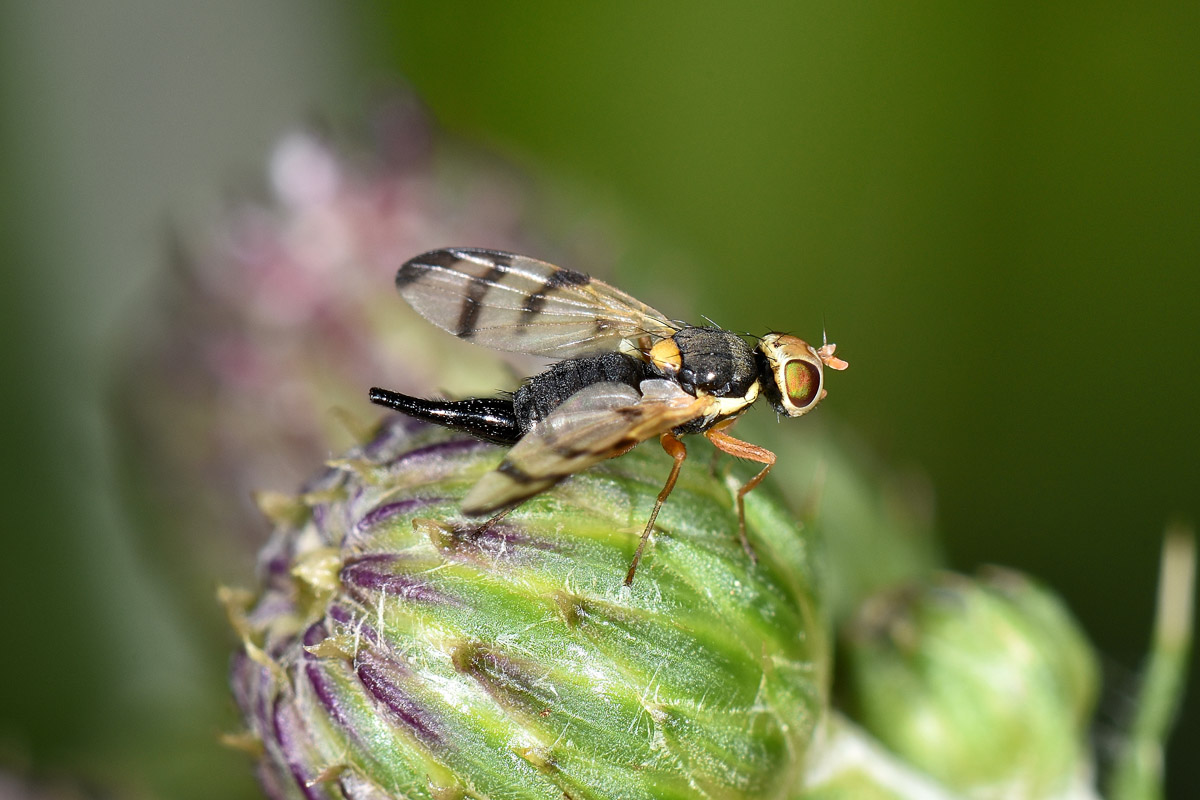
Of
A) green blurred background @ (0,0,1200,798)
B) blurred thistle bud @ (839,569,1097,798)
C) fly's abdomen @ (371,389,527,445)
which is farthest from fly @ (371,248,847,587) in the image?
green blurred background @ (0,0,1200,798)

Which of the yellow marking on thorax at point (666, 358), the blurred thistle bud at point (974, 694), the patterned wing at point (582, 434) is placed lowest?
the blurred thistle bud at point (974, 694)

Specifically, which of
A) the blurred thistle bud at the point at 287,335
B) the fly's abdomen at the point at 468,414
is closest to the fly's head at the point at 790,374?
the fly's abdomen at the point at 468,414

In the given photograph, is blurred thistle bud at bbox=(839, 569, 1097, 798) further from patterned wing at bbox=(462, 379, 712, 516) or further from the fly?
patterned wing at bbox=(462, 379, 712, 516)

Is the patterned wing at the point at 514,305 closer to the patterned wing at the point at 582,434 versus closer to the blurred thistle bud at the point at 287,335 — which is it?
the patterned wing at the point at 582,434

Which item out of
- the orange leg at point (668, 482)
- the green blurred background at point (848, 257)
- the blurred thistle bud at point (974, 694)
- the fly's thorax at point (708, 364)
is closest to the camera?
the orange leg at point (668, 482)

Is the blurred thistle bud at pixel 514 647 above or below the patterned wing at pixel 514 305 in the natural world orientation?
below

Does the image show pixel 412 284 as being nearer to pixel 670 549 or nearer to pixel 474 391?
pixel 670 549

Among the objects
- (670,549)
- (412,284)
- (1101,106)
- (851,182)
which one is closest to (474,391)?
(412,284)

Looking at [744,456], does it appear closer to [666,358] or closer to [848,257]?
[666,358]
